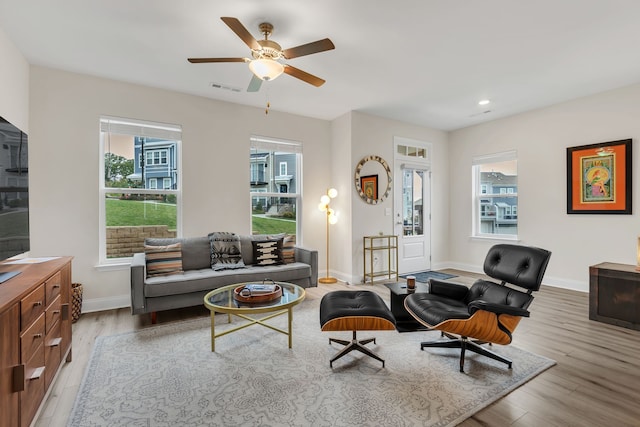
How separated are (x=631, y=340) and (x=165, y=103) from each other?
18.6 ft

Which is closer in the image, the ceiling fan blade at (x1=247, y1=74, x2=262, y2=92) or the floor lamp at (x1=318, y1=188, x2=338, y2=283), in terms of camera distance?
the ceiling fan blade at (x1=247, y1=74, x2=262, y2=92)

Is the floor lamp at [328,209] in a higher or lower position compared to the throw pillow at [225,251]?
higher

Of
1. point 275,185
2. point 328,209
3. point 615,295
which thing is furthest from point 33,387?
point 615,295

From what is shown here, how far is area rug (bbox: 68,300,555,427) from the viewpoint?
5.91 ft

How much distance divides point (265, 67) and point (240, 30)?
339mm

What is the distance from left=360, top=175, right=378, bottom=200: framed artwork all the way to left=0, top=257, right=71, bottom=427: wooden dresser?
12.9ft

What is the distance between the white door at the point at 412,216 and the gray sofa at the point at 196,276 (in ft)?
7.16

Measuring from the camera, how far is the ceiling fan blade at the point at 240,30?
6.61ft

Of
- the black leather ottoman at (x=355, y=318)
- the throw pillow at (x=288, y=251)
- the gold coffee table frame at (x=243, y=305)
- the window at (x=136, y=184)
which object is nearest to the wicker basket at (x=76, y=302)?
the window at (x=136, y=184)

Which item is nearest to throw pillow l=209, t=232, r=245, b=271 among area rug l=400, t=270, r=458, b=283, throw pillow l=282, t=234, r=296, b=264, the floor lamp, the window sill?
throw pillow l=282, t=234, r=296, b=264

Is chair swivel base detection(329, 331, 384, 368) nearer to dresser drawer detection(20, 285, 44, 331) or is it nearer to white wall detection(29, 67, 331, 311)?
dresser drawer detection(20, 285, 44, 331)

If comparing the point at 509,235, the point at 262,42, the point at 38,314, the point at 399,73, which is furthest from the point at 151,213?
the point at 509,235

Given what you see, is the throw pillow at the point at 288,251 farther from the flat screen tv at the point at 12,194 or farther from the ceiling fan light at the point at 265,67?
the flat screen tv at the point at 12,194

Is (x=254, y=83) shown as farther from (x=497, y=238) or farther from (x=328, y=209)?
(x=497, y=238)
